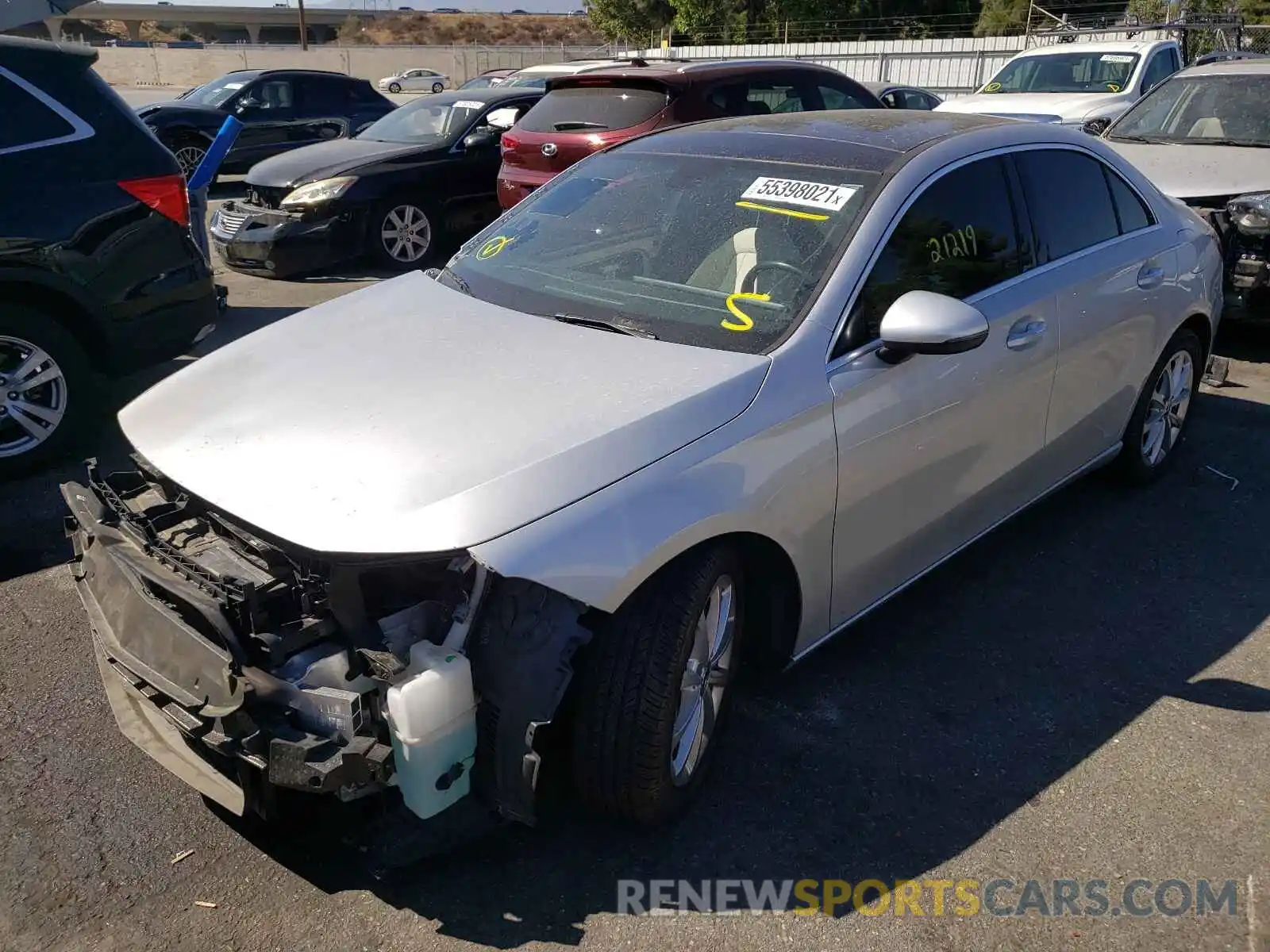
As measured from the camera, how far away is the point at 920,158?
340 cm

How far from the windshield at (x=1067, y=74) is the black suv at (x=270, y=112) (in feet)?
27.0

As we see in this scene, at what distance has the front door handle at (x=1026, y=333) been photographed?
3.56m

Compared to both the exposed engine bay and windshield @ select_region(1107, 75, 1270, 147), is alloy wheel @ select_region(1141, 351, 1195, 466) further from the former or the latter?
windshield @ select_region(1107, 75, 1270, 147)

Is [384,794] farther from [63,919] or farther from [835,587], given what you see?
[835,587]

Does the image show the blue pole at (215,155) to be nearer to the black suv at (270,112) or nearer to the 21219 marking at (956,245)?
the 21219 marking at (956,245)

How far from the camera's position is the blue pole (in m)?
6.27

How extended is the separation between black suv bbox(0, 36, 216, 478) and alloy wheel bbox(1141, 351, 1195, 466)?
477cm

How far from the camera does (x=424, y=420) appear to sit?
2611 millimetres

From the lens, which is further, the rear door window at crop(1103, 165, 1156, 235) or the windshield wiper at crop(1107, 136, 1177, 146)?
the windshield wiper at crop(1107, 136, 1177, 146)

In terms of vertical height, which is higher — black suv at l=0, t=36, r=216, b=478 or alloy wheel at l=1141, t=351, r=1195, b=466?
black suv at l=0, t=36, r=216, b=478

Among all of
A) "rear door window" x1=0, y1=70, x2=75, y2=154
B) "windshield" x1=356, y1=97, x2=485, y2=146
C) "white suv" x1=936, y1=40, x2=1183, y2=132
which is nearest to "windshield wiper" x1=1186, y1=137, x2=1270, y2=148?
"white suv" x1=936, y1=40, x2=1183, y2=132

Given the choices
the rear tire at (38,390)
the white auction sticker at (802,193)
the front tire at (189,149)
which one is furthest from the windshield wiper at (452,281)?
the front tire at (189,149)

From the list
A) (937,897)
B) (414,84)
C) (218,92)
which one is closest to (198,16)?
(414,84)

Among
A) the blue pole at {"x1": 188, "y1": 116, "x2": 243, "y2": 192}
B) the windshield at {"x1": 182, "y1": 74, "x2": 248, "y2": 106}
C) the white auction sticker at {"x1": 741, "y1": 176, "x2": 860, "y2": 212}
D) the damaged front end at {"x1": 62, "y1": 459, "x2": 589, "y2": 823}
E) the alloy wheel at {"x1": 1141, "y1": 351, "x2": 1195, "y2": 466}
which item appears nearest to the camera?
the damaged front end at {"x1": 62, "y1": 459, "x2": 589, "y2": 823}
